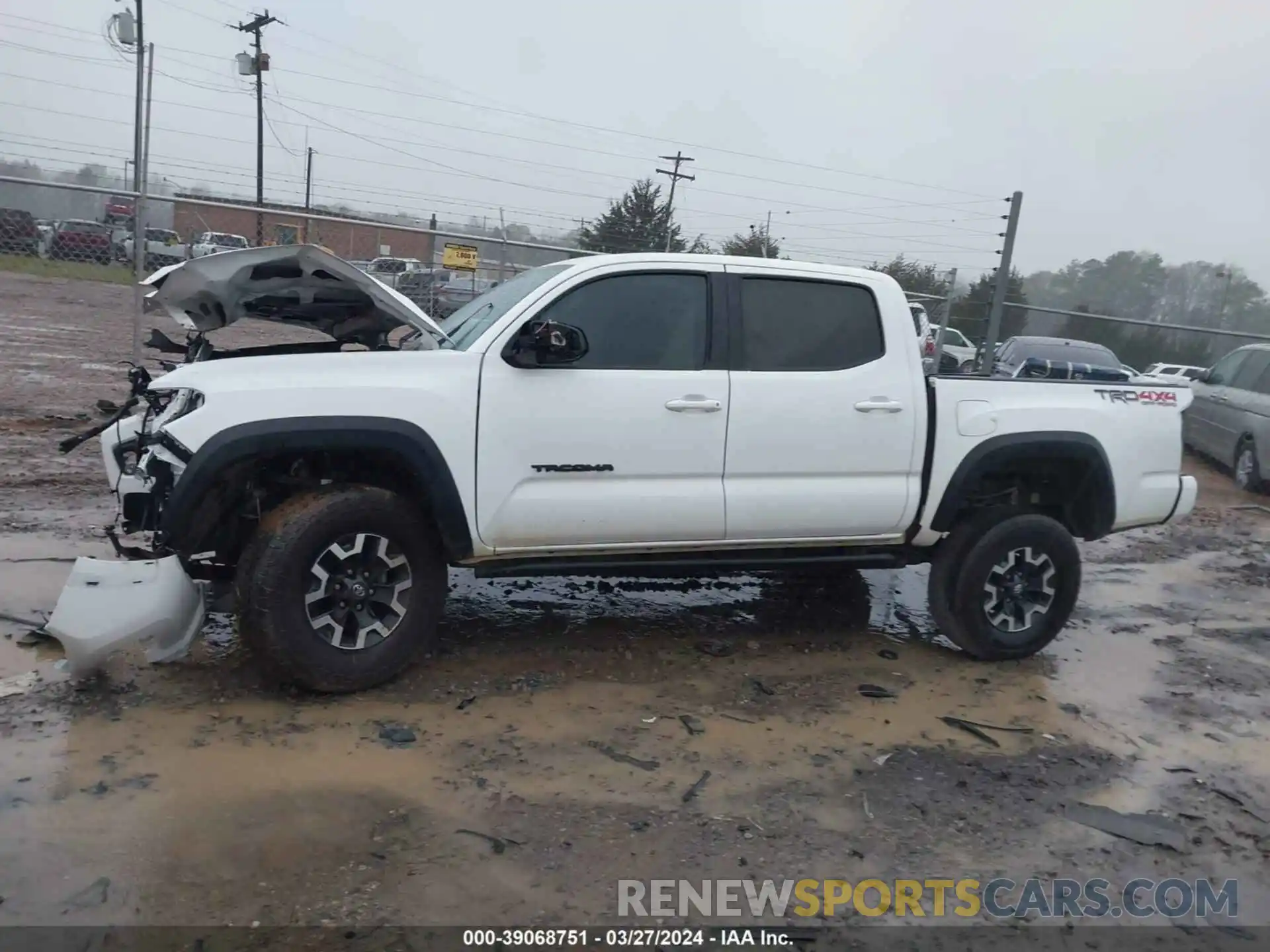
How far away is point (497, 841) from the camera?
346 centimetres

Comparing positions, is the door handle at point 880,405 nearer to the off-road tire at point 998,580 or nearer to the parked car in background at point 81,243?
the off-road tire at point 998,580

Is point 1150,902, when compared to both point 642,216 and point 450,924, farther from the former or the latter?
point 642,216

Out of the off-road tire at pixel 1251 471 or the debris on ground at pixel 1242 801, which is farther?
the off-road tire at pixel 1251 471

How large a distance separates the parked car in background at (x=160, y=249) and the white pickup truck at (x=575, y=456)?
26.8ft

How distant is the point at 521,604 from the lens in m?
5.84

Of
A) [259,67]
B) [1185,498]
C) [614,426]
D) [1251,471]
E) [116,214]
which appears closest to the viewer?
[614,426]

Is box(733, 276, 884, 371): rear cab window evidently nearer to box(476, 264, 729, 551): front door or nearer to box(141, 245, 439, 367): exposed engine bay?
box(476, 264, 729, 551): front door

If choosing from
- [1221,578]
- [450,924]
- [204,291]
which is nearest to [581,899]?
[450,924]

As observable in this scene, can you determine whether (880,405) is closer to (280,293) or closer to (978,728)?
(978,728)

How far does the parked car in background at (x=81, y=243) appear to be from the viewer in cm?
1297

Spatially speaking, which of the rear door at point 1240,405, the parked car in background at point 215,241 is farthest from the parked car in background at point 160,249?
the rear door at point 1240,405

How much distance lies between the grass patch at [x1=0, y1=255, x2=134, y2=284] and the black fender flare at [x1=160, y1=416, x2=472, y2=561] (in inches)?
439

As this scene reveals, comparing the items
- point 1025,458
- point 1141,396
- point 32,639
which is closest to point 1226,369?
point 1141,396

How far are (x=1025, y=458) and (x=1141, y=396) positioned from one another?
0.83 meters
